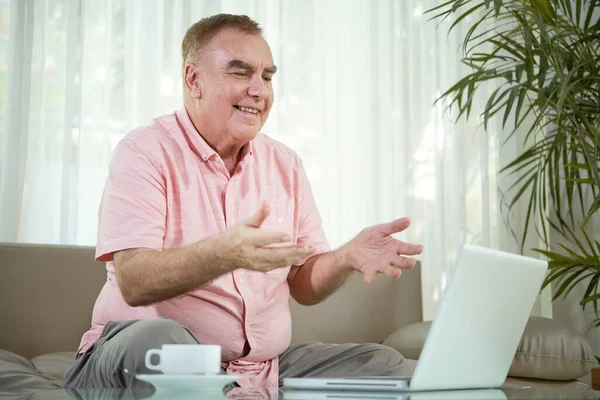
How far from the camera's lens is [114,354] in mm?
1364

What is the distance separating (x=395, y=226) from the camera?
5.04 ft

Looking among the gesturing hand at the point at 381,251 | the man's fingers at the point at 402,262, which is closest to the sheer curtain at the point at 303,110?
the gesturing hand at the point at 381,251

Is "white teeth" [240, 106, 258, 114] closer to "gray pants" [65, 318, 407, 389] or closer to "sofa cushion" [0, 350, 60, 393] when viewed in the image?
"gray pants" [65, 318, 407, 389]

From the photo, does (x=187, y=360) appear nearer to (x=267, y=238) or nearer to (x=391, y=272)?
(x=267, y=238)

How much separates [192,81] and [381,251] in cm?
73

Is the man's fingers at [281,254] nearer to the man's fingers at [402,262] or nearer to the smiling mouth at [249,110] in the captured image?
the man's fingers at [402,262]

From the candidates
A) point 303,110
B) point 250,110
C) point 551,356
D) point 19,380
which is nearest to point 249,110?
point 250,110

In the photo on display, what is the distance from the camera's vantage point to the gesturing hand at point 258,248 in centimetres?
124

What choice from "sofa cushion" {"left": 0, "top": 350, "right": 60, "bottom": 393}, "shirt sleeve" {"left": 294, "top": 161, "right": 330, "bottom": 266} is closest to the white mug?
"sofa cushion" {"left": 0, "top": 350, "right": 60, "bottom": 393}

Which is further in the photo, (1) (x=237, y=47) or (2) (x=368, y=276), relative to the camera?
(1) (x=237, y=47)

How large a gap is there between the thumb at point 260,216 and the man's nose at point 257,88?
0.70 m

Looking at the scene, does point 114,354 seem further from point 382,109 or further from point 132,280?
point 382,109

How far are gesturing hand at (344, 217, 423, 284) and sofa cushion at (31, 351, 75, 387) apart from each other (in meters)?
0.91

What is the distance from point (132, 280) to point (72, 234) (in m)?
1.53
